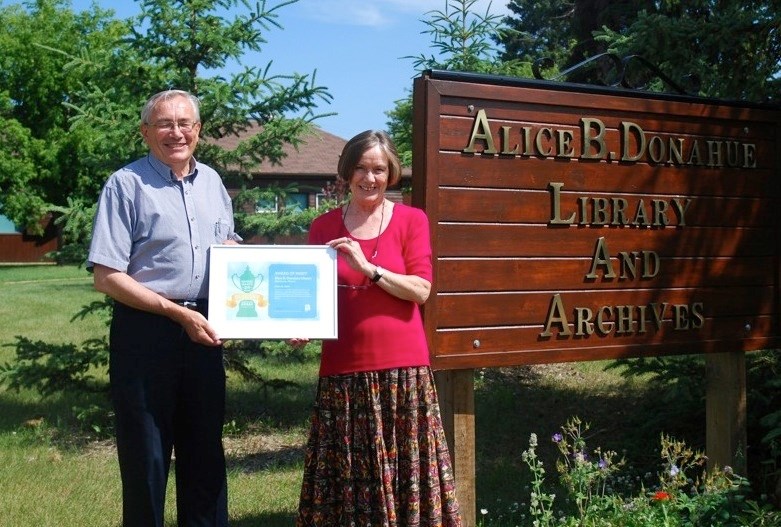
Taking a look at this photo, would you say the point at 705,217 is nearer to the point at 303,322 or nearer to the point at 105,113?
the point at 303,322

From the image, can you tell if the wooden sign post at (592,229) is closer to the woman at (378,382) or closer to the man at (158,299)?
the woman at (378,382)

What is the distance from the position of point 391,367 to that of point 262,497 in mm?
2303

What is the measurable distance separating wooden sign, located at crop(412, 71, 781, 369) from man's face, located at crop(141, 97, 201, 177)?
1.10 metres

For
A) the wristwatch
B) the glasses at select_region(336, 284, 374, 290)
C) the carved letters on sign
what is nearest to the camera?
the wristwatch

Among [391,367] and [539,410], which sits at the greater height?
[391,367]

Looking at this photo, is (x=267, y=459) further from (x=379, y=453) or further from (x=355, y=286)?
(x=355, y=286)

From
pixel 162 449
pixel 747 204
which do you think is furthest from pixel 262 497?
pixel 747 204

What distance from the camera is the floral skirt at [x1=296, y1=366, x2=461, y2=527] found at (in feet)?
11.5

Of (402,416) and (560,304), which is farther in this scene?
(560,304)

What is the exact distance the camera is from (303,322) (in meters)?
3.43

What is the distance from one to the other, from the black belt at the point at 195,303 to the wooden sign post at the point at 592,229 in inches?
41.4

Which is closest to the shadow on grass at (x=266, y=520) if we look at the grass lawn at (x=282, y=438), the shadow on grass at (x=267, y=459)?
the grass lawn at (x=282, y=438)

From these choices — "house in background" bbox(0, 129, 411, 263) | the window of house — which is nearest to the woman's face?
the window of house

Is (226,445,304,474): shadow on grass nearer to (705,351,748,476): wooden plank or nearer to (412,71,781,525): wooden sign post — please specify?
(412,71,781,525): wooden sign post
